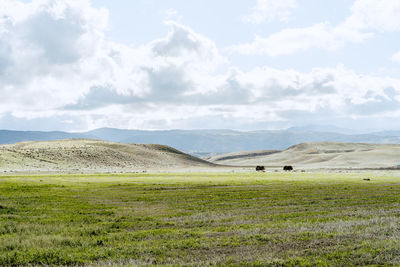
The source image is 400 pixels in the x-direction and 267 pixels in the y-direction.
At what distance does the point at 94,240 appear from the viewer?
16.5 metres

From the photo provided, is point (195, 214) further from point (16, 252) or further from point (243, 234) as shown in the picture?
point (16, 252)

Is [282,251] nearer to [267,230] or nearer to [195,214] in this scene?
[267,230]

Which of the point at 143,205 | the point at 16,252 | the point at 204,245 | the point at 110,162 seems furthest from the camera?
the point at 110,162

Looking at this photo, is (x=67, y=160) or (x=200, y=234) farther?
(x=67, y=160)

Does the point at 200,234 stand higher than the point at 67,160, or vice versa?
the point at 67,160

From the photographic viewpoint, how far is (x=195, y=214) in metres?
23.9

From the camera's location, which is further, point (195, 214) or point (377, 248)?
point (195, 214)

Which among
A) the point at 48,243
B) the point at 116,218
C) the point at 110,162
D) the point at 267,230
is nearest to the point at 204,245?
the point at 267,230

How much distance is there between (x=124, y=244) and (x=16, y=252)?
Answer: 4.33 meters

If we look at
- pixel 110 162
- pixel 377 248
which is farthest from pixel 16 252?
pixel 110 162

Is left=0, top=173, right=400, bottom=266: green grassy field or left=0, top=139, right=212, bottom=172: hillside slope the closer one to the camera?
left=0, top=173, right=400, bottom=266: green grassy field

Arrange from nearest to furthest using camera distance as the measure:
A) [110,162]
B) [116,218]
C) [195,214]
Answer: [116,218] → [195,214] → [110,162]

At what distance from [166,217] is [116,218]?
3169 millimetres

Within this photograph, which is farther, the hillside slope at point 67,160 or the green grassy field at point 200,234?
the hillside slope at point 67,160
